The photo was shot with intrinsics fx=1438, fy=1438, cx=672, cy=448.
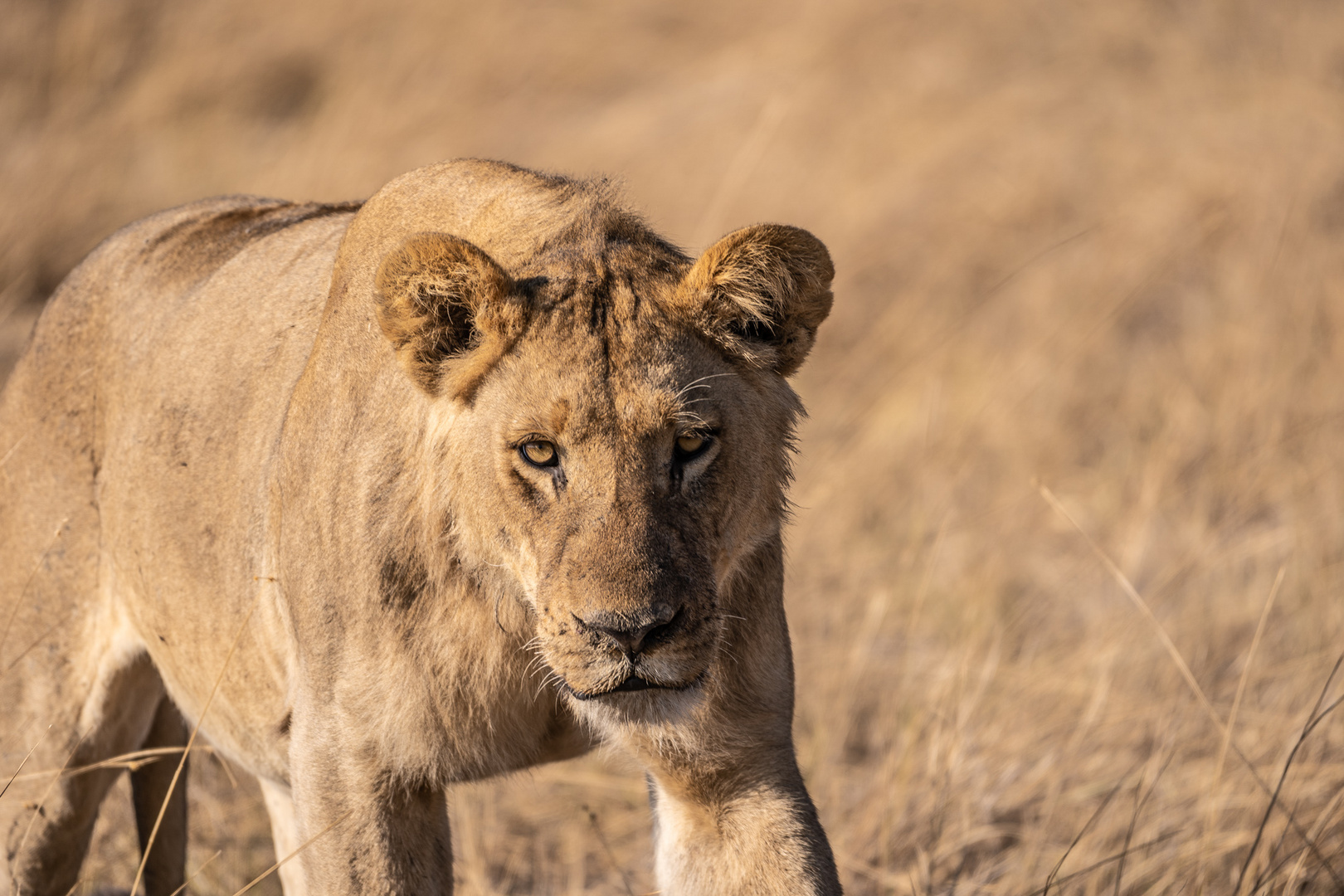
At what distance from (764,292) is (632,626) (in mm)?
800

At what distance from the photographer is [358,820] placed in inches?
113

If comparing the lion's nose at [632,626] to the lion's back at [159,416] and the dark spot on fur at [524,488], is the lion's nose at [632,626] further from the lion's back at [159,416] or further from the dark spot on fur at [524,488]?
the lion's back at [159,416]

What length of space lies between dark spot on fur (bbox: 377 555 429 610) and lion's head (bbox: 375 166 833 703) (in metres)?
0.10

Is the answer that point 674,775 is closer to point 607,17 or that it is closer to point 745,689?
point 745,689

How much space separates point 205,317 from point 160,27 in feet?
33.4

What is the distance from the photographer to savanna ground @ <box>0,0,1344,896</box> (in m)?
5.09

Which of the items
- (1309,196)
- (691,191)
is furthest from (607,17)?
(1309,196)

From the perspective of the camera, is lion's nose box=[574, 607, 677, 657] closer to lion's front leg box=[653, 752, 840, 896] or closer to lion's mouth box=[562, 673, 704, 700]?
lion's mouth box=[562, 673, 704, 700]

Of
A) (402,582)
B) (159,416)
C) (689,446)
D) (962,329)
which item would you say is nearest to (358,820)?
(402,582)

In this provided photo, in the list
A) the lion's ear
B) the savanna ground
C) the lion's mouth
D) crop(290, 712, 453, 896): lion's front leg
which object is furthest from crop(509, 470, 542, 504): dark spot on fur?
the savanna ground

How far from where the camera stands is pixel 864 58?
510 inches

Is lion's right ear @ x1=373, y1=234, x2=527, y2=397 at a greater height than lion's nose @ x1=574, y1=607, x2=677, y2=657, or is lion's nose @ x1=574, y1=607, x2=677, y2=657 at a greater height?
lion's right ear @ x1=373, y1=234, x2=527, y2=397

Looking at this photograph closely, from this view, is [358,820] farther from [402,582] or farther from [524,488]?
[524,488]

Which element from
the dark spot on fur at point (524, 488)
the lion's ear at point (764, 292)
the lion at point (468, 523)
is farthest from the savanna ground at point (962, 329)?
the dark spot on fur at point (524, 488)
